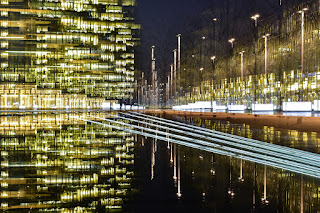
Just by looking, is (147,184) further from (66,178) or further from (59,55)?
Result: (59,55)

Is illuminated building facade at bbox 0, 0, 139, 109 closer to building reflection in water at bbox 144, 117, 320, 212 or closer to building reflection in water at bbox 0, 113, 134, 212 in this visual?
building reflection in water at bbox 0, 113, 134, 212

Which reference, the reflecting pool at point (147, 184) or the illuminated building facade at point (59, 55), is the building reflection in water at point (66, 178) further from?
the illuminated building facade at point (59, 55)

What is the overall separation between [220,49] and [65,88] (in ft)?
112

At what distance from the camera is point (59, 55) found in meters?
68.9

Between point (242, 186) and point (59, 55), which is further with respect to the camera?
point (59, 55)

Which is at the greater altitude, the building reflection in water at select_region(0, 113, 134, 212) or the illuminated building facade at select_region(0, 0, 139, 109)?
the illuminated building facade at select_region(0, 0, 139, 109)

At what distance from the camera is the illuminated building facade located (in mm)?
61781

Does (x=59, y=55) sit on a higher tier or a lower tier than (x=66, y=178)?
higher

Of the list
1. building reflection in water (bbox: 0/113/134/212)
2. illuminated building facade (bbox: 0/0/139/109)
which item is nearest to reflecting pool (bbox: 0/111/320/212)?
building reflection in water (bbox: 0/113/134/212)

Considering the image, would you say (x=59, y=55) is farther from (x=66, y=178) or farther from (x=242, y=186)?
(x=242, y=186)

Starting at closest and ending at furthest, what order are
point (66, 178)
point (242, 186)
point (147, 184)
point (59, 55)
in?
point (242, 186) < point (147, 184) < point (66, 178) < point (59, 55)

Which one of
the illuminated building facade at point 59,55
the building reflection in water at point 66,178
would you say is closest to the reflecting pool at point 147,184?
the building reflection in water at point 66,178

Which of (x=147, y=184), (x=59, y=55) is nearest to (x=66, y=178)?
(x=147, y=184)

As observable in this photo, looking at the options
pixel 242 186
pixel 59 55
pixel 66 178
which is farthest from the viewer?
pixel 59 55
